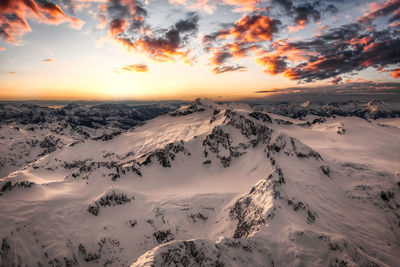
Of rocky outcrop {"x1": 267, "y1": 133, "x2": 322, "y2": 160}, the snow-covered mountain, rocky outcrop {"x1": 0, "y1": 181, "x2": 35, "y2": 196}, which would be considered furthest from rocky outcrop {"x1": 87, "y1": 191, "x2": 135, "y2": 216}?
rocky outcrop {"x1": 267, "y1": 133, "x2": 322, "y2": 160}

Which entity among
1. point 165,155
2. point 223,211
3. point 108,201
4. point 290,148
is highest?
point 290,148

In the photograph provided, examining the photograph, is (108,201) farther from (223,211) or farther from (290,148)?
(290,148)

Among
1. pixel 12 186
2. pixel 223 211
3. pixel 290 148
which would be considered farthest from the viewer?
pixel 290 148

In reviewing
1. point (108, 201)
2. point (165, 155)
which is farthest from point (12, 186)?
point (165, 155)

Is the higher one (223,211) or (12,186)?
(12,186)

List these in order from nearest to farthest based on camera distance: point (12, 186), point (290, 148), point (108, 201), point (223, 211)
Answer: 1. point (223, 211)
2. point (108, 201)
3. point (12, 186)
4. point (290, 148)

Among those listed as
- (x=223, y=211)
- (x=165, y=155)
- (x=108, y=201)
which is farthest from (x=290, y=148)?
(x=108, y=201)

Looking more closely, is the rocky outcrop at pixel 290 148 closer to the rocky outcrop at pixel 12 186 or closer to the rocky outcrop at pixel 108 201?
the rocky outcrop at pixel 108 201

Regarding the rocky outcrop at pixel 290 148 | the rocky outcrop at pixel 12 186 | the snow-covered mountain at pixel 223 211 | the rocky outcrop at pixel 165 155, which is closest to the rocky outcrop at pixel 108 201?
the snow-covered mountain at pixel 223 211

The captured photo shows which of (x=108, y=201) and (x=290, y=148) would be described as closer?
(x=108, y=201)
